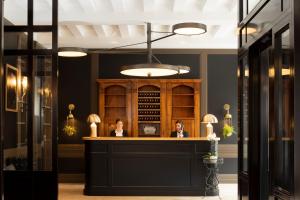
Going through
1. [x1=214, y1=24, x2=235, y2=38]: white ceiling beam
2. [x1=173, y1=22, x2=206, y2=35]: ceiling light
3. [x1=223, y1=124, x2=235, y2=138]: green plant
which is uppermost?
[x1=214, y1=24, x2=235, y2=38]: white ceiling beam

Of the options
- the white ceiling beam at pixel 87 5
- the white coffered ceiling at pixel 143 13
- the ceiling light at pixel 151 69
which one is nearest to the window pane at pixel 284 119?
the white coffered ceiling at pixel 143 13

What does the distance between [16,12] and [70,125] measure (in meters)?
7.10

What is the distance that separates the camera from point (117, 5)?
8594mm

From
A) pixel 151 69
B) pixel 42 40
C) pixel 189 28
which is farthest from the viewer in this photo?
pixel 151 69

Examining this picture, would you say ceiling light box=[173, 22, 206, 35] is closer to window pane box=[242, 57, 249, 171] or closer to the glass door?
window pane box=[242, 57, 249, 171]

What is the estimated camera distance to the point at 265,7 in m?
4.73

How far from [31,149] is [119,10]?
151 inches

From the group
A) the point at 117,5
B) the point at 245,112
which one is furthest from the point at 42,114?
the point at 117,5

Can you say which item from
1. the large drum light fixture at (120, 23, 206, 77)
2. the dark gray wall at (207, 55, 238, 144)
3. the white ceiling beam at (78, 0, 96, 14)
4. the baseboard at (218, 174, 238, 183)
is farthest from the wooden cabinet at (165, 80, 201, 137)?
the white ceiling beam at (78, 0, 96, 14)

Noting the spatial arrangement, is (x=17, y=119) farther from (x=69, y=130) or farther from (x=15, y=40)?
(x=69, y=130)

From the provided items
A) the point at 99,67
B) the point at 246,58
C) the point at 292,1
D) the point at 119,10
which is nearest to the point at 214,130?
the point at 99,67

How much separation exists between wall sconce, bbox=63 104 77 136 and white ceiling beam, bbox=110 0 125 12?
4.52 metres

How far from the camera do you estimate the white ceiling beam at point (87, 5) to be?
8297mm

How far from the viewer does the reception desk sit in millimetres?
10133
